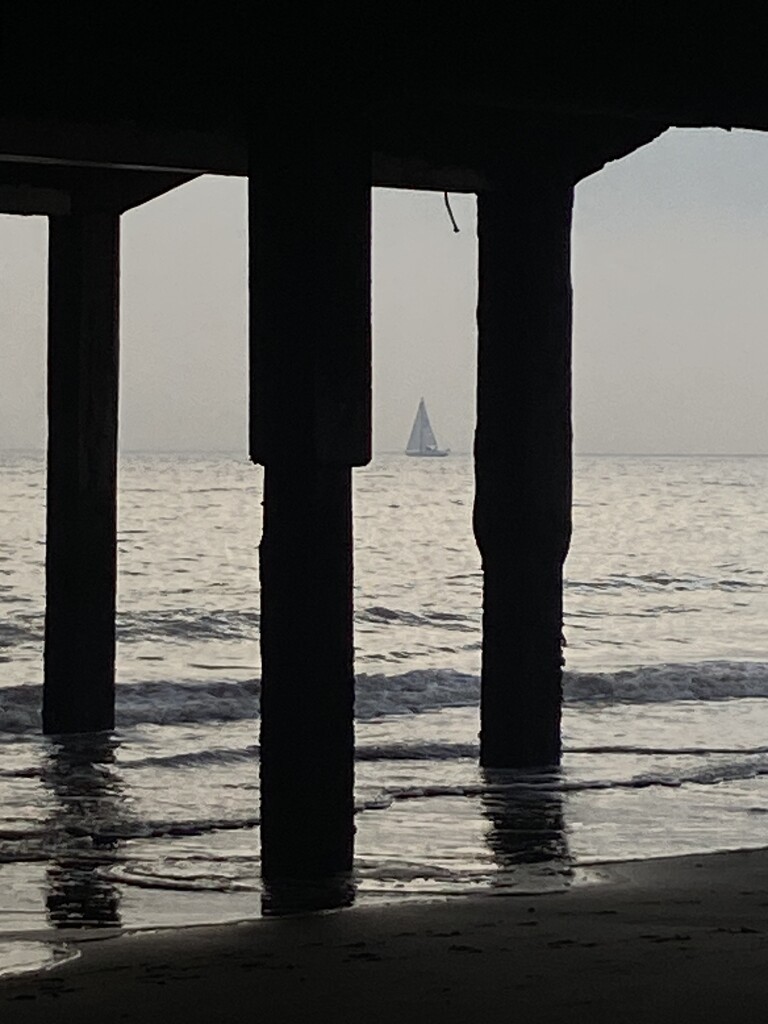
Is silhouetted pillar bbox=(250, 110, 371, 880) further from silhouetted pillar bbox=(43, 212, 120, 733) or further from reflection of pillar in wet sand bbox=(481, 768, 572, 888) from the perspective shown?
silhouetted pillar bbox=(43, 212, 120, 733)

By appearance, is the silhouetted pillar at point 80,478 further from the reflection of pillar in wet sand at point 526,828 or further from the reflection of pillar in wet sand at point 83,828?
the reflection of pillar in wet sand at point 526,828

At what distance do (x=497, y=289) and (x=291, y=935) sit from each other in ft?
14.6

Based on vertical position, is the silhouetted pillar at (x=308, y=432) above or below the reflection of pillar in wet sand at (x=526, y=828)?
above

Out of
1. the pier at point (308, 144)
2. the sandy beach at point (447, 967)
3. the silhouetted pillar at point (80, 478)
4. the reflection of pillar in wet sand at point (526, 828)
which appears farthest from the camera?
the silhouetted pillar at point (80, 478)

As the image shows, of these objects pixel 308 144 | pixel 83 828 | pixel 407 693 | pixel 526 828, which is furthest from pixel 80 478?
pixel 407 693

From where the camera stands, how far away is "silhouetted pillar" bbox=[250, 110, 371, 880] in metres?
6.27

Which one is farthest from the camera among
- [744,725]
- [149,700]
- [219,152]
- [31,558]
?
[31,558]

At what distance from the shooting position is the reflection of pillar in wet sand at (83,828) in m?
6.38

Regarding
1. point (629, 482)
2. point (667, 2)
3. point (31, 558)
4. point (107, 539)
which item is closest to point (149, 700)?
point (107, 539)

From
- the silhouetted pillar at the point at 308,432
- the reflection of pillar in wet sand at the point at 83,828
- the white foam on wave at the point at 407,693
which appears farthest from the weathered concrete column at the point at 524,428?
the white foam on wave at the point at 407,693

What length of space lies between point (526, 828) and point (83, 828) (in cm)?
201

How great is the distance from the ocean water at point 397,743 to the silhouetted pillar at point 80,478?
507 millimetres

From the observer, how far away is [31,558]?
34094 mm

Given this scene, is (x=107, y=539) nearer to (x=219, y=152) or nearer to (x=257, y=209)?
(x=219, y=152)
